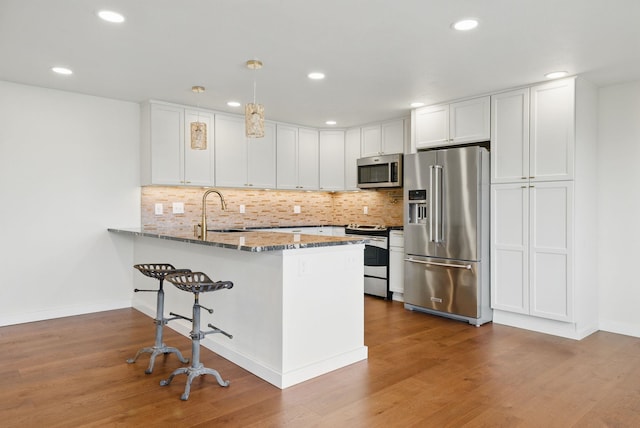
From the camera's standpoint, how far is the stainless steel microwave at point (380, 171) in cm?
562

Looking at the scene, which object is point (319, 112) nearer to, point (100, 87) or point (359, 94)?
point (359, 94)

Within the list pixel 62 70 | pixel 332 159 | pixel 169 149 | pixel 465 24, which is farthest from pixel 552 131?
pixel 62 70

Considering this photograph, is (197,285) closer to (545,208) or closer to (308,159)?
(545,208)

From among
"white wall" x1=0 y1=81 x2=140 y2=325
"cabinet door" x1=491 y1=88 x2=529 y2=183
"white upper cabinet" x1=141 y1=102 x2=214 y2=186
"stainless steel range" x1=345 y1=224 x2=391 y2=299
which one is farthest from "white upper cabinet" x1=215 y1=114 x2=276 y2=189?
"cabinet door" x1=491 y1=88 x2=529 y2=183

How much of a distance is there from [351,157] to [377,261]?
1.72 metres

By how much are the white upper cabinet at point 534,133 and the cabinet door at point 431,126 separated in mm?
550

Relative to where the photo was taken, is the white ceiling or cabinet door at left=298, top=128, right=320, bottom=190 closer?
the white ceiling

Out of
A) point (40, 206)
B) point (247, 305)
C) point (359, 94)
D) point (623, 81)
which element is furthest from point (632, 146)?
point (40, 206)

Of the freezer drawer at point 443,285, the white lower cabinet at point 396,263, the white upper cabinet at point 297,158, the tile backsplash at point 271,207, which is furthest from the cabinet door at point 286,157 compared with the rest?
the freezer drawer at point 443,285

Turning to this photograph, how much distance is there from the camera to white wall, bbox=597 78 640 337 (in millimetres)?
4039

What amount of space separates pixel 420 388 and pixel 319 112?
366cm

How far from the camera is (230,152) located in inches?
216

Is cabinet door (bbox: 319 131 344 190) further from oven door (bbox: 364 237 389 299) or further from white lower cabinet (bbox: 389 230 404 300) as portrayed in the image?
white lower cabinet (bbox: 389 230 404 300)

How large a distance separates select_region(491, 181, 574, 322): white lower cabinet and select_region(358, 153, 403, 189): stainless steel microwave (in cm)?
149
